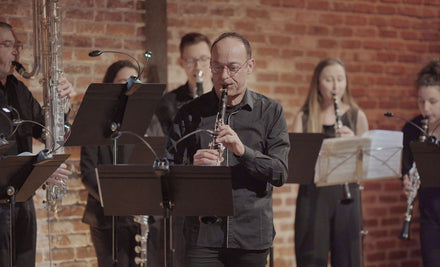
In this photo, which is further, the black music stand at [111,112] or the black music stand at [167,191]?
the black music stand at [111,112]

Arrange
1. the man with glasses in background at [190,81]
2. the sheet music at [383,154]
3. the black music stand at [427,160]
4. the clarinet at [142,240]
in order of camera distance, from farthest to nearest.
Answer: the man with glasses in background at [190,81]
the sheet music at [383,154]
the clarinet at [142,240]
the black music stand at [427,160]

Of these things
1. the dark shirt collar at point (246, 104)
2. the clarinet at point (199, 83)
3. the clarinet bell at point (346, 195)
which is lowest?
the clarinet bell at point (346, 195)

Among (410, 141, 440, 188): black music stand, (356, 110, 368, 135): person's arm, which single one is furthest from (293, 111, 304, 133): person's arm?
(410, 141, 440, 188): black music stand

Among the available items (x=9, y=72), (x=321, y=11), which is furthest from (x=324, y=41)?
(x=9, y=72)

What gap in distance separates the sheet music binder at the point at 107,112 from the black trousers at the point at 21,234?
1.90 feet

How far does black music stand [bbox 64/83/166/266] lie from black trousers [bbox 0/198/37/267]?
1.71 ft

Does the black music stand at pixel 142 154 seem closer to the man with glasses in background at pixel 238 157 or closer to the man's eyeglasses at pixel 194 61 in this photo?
the man with glasses in background at pixel 238 157

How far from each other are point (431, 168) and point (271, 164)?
138 centimetres

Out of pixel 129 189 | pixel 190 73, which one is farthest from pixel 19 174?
pixel 190 73

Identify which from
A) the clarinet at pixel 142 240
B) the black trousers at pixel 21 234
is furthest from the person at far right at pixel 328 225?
the black trousers at pixel 21 234

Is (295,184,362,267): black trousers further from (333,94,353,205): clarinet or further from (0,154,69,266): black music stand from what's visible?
(0,154,69,266): black music stand

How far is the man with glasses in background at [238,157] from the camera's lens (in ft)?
9.00

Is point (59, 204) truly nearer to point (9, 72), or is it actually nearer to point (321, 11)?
point (9, 72)

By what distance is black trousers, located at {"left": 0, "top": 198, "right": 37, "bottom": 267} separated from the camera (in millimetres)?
3285
